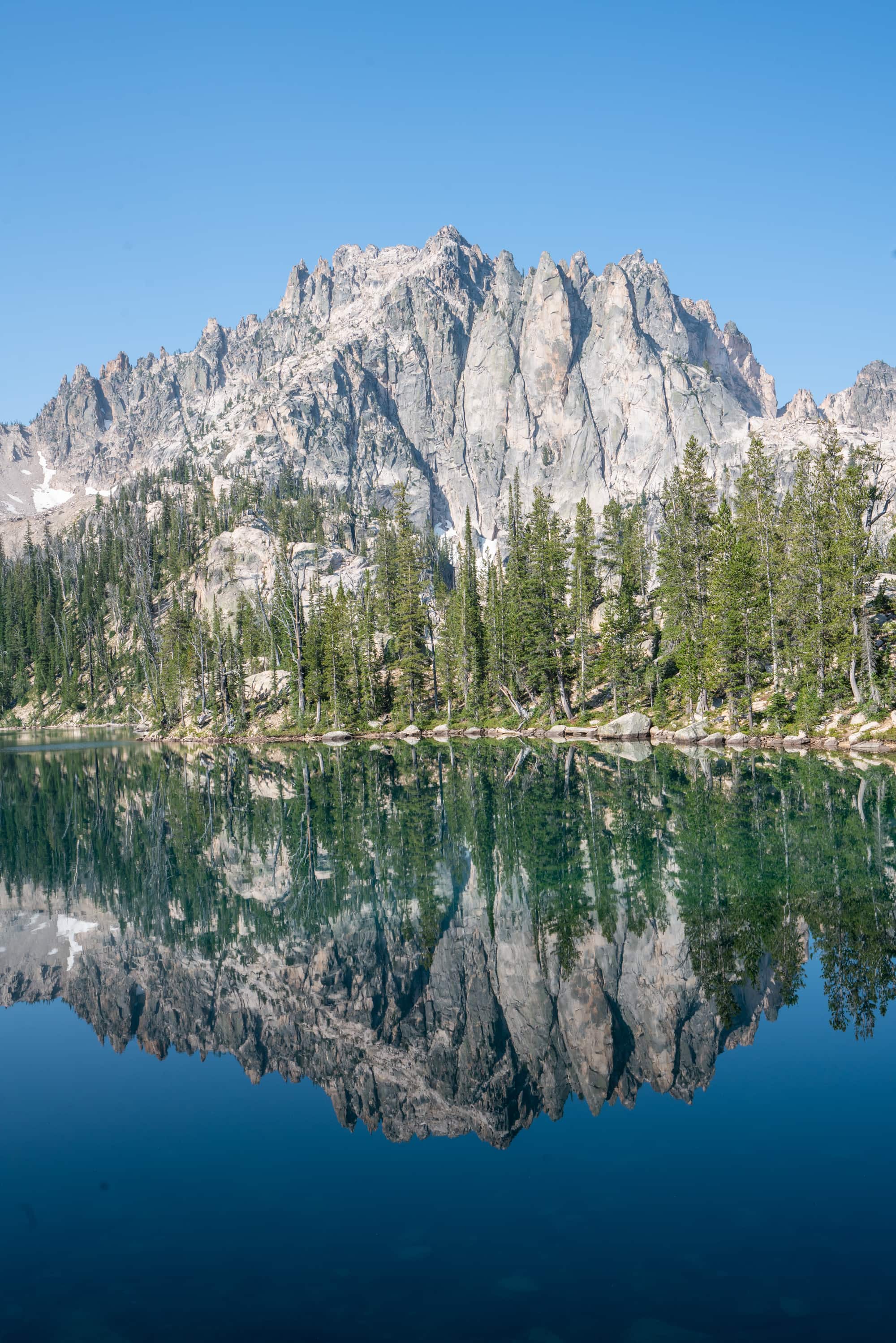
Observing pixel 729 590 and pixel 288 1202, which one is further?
pixel 729 590

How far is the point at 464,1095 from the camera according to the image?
12430 millimetres

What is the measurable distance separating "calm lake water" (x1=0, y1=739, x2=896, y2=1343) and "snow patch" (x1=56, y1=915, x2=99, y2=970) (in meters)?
0.22

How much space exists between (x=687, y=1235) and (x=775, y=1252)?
0.86m

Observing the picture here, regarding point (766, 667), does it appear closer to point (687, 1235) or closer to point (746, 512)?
point (746, 512)

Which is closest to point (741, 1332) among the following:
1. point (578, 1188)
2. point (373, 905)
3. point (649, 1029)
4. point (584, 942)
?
point (578, 1188)

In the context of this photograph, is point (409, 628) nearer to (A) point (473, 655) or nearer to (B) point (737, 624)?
(A) point (473, 655)

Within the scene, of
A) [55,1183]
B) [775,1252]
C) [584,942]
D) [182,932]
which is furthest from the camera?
[182,932]

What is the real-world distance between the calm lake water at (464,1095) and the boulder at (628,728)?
39.7m

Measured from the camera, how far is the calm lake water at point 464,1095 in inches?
324

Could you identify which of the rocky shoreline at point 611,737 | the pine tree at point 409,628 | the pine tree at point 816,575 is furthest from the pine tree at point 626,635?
the pine tree at point 409,628

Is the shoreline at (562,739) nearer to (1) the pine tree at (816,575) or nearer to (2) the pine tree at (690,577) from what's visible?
(1) the pine tree at (816,575)

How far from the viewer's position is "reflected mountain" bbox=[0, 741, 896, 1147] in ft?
43.8

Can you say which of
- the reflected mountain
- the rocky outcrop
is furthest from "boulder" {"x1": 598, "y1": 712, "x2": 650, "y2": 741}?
the rocky outcrop

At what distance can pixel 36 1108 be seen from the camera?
43.1 feet
